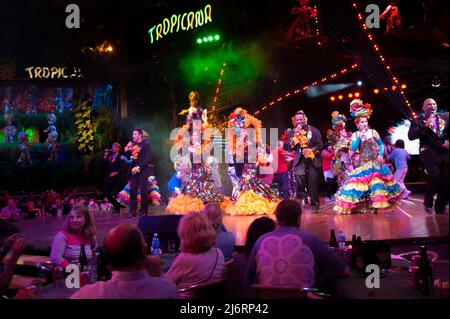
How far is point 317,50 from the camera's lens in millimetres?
13867

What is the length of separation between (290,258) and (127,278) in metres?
1.13

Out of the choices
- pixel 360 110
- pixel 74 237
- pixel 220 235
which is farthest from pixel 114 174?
pixel 220 235

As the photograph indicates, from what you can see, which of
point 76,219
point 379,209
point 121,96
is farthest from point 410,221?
→ point 121,96

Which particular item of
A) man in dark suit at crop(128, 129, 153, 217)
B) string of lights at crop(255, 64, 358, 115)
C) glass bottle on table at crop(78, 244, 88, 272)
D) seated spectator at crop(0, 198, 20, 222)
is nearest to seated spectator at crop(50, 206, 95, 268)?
glass bottle on table at crop(78, 244, 88, 272)

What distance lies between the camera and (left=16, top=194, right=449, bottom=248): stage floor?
19.9 ft

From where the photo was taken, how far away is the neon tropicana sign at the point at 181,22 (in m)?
14.2

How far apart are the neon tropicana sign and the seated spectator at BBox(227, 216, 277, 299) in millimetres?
10868

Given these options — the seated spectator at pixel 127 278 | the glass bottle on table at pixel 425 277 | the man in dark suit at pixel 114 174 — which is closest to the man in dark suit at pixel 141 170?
the man in dark suit at pixel 114 174

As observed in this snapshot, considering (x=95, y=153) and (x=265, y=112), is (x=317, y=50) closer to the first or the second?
(x=265, y=112)

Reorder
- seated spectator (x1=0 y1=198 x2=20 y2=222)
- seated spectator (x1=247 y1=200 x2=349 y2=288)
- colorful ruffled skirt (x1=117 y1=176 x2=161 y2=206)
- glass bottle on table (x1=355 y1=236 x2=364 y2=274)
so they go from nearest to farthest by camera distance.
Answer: seated spectator (x1=247 y1=200 x2=349 y2=288)
glass bottle on table (x1=355 y1=236 x2=364 y2=274)
seated spectator (x1=0 y1=198 x2=20 y2=222)
colorful ruffled skirt (x1=117 y1=176 x2=161 y2=206)

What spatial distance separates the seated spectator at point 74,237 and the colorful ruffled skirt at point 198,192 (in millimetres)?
4658

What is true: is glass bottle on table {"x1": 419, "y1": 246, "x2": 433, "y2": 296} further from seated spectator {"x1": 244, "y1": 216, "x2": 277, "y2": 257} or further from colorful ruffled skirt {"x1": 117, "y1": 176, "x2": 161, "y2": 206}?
colorful ruffled skirt {"x1": 117, "y1": 176, "x2": 161, "y2": 206}

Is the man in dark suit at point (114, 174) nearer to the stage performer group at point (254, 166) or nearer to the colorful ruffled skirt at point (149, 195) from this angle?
the stage performer group at point (254, 166)
